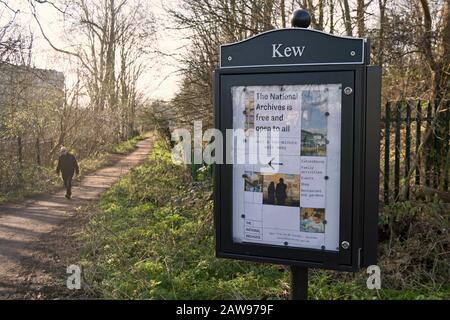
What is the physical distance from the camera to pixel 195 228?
725 centimetres

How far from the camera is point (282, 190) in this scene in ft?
9.61

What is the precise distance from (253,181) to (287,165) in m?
0.25

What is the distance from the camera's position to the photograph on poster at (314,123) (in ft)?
9.16

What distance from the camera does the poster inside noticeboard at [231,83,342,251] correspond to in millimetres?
2803

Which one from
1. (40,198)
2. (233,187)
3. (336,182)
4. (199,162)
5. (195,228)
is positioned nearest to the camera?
(336,182)

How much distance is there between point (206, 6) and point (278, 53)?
773 cm

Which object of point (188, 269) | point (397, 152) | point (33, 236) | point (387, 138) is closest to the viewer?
point (188, 269)

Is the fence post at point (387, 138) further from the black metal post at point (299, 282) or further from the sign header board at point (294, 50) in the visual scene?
the sign header board at point (294, 50)

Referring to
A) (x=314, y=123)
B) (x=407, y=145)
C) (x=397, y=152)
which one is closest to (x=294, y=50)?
(x=314, y=123)

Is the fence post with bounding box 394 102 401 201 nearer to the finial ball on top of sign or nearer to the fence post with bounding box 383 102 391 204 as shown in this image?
the fence post with bounding box 383 102 391 204

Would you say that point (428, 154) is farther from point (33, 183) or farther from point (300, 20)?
point (33, 183)

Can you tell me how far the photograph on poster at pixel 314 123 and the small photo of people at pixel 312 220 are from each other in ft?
1.13

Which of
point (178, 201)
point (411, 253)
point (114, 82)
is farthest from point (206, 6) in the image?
point (114, 82)
